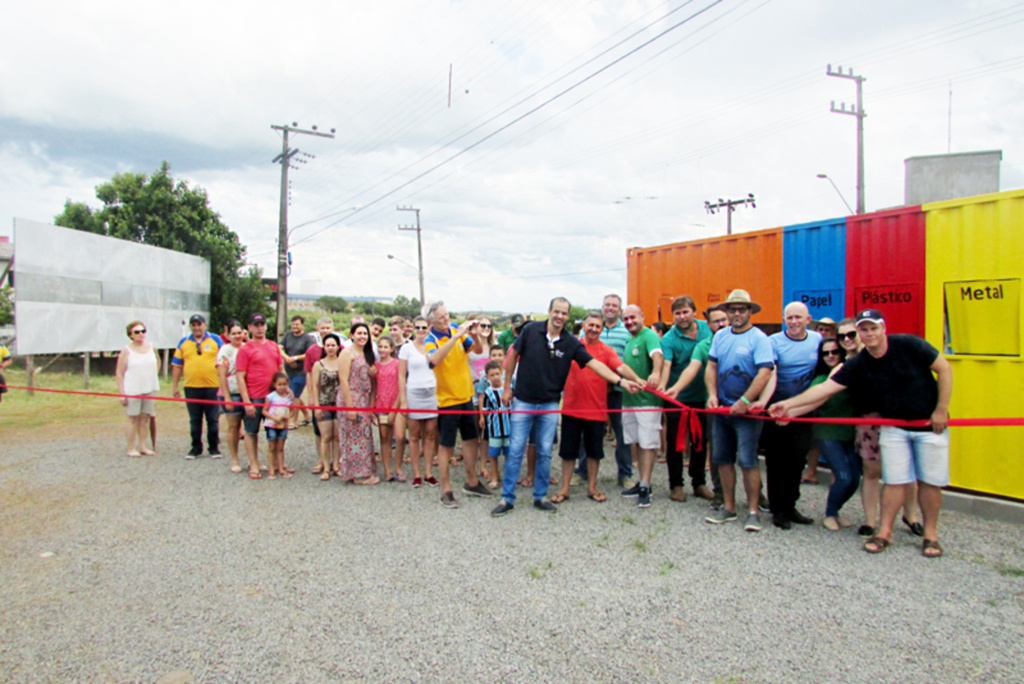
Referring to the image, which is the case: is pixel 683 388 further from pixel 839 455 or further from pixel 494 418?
pixel 494 418

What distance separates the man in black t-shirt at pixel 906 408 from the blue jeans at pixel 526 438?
2.37 m

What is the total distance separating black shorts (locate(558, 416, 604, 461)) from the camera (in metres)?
5.70

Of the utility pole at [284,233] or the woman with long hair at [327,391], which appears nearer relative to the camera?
the woman with long hair at [327,391]

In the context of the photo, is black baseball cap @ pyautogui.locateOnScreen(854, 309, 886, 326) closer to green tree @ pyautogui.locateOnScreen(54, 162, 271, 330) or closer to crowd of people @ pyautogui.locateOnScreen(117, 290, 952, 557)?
crowd of people @ pyautogui.locateOnScreen(117, 290, 952, 557)

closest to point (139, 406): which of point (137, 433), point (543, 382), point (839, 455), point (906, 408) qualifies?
point (137, 433)

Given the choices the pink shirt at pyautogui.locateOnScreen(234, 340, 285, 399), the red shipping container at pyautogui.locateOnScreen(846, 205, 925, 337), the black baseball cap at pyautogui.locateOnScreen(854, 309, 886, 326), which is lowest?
the pink shirt at pyautogui.locateOnScreen(234, 340, 285, 399)

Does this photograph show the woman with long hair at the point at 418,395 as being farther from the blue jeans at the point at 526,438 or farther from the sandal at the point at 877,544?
the sandal at the point at 877,544

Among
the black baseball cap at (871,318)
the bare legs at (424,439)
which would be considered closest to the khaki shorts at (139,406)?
the bare legs at (424,439)

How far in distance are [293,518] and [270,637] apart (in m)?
2.12

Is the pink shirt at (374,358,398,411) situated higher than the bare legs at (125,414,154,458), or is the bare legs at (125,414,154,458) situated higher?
the pink shirt at (374,358,398,411)

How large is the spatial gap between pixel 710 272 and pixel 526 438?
4.46 metres

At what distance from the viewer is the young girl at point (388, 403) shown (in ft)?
21.3

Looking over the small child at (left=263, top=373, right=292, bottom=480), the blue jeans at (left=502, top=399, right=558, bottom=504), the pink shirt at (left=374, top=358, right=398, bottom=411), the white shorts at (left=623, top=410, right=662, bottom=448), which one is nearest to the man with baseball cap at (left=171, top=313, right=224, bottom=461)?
the small child at (left=263, top=373, right=292, bottom=480)

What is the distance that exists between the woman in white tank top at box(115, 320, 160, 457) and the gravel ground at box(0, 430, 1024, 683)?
2.27 m
